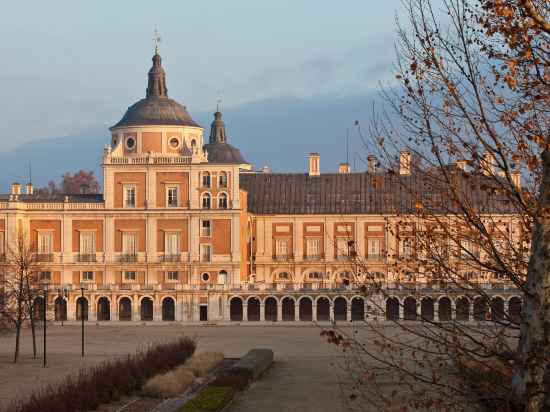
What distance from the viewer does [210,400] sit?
34094mm

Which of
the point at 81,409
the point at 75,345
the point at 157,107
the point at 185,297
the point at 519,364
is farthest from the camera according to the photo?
the point at 157,107

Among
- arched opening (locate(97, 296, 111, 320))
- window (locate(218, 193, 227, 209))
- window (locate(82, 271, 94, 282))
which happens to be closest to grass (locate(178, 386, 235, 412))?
arched opening (locate(97, 296, 111, 320))

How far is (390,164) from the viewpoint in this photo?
1459cm

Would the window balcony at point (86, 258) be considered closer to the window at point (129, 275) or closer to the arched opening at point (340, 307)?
the window at point (129, 275)

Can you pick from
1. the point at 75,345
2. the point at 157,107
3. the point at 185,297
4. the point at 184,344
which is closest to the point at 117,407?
A: the point at 184,344

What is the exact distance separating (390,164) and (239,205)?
247 ft

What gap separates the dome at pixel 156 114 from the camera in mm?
93938

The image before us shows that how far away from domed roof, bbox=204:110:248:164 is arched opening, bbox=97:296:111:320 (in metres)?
24.4

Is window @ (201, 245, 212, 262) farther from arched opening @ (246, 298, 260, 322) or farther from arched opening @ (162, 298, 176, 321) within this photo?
arched opening @ (246, 298, 260, 322)

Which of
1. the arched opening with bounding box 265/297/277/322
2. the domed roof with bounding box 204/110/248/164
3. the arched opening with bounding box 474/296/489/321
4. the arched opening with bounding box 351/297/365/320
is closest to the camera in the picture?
the arched opening with bounding box 474/296/489/321

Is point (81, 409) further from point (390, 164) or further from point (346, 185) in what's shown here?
point (346, 185)

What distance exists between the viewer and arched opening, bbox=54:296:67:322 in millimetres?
86938

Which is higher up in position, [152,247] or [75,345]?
[152,247]

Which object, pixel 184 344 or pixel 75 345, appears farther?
pixel 75 345
